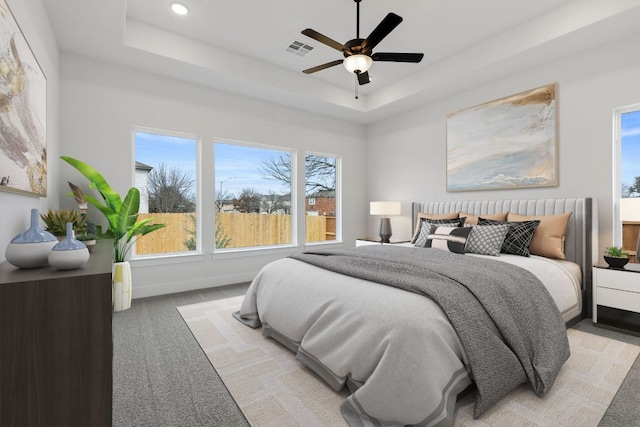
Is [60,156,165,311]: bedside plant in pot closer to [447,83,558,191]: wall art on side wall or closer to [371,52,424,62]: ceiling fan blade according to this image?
[371,52,424,62]: ceiling fan blade

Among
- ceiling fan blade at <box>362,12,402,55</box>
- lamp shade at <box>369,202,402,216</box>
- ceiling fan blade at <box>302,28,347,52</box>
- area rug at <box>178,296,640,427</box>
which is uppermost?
ceiling fan blade at <box>302,28,347,52</box>

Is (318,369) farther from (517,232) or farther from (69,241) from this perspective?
(517,232)

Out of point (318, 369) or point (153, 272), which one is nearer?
point (318, 369)

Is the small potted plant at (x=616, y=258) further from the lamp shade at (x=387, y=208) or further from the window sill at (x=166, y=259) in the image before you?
the window sill at (x=166, y=259)

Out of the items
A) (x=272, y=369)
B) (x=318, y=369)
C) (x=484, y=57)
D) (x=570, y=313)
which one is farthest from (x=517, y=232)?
(x=272, y=369)

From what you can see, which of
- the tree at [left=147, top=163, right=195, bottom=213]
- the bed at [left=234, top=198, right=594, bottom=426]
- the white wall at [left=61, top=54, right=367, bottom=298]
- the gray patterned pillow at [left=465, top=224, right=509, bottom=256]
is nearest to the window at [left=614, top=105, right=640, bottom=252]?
the bed at [left=234, top=198, right=594, bottom=426]

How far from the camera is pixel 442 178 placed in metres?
4.66

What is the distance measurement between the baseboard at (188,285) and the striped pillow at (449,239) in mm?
2639

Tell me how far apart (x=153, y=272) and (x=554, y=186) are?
190 inches

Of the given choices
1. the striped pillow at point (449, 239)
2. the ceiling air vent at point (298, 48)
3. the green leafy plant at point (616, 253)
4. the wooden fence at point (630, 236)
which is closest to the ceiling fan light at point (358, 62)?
the ceiling air vent at point (298, 48)

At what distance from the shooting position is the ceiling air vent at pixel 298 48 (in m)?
3.68

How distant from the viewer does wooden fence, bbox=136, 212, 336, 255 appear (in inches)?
159

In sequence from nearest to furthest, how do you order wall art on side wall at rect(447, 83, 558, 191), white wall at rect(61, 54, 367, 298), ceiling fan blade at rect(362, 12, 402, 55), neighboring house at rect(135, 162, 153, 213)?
ceiling fan blade at rect(362, 12, 402, 55) < white wall at rect(61, 54, 367, 298) < wall art on side wall at rect(447, 83, 558, 191) < neighboring house at rect(135, 162, 153, 213)

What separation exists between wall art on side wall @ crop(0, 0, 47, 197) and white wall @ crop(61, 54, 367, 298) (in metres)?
0.96
